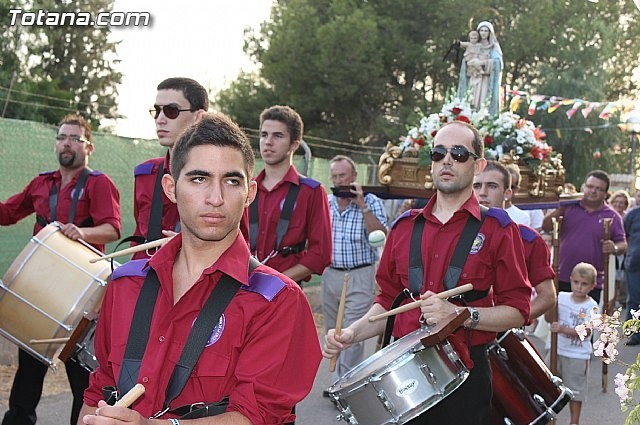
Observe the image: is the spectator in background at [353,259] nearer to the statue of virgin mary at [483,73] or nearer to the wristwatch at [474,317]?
the statue of virgin mary at [483,73]

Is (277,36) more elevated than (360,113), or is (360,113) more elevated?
(277,36)

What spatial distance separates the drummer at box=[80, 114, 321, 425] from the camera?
2725 millimetres

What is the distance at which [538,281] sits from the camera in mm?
5684

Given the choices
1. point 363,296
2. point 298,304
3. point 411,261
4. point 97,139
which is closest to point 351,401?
point 411,261

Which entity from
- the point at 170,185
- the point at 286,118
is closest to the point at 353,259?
the point at 286,118

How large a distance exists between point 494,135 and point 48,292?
526cm

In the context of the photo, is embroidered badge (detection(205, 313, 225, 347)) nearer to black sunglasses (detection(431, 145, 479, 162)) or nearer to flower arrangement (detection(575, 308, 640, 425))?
flower arrangement (detection(575, 308, 640, 425))

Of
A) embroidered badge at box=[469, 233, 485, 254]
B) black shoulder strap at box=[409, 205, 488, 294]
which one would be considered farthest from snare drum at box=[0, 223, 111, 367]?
embroidered badge at box=[469, 233, 485, 254]

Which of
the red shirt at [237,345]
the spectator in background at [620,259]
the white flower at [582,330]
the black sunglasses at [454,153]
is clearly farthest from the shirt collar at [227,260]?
the spectator in background at [620,259]

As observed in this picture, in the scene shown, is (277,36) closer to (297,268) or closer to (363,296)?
(363,296)

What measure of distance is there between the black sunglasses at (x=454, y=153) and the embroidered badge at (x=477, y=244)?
39 cm

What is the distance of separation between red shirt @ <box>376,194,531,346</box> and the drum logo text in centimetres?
46

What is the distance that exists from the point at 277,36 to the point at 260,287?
121 ft

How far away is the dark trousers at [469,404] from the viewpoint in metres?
4.49
